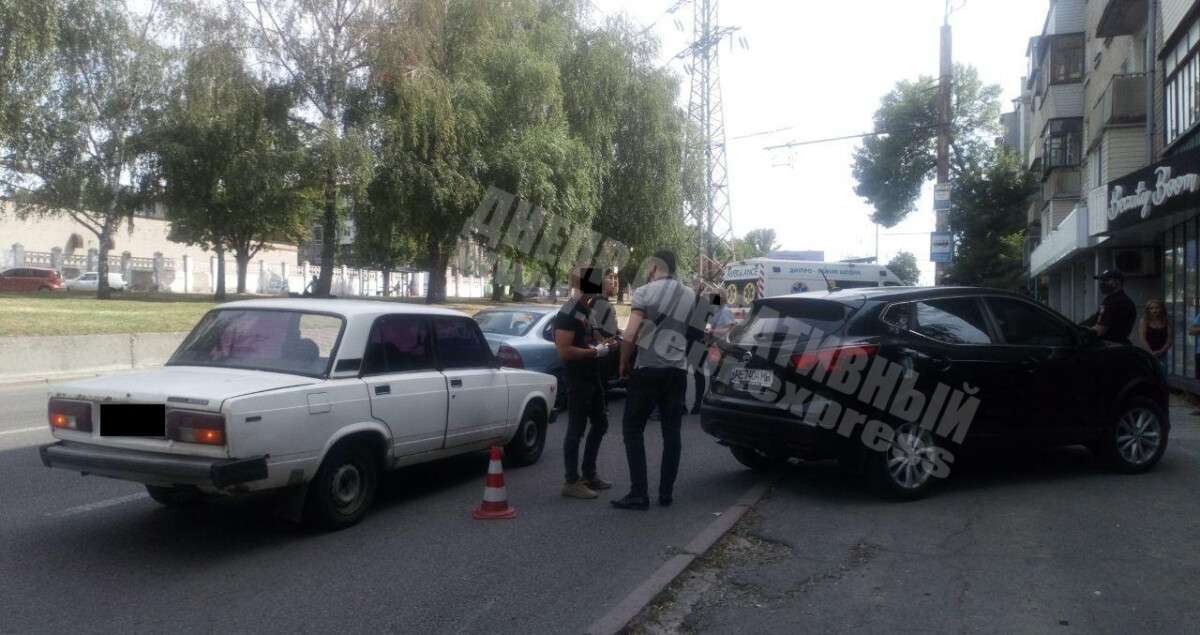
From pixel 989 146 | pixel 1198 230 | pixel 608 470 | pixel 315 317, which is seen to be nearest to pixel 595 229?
pixel 1198 230

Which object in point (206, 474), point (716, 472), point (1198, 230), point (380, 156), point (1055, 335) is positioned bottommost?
point (716, 472)

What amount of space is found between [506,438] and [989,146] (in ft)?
194

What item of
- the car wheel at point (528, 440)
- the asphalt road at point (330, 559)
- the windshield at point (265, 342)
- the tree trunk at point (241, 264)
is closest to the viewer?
the asphalt road at point (330, 559)

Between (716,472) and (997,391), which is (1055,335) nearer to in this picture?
(997,391)

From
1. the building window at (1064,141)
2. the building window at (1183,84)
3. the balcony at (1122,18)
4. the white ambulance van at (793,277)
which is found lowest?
the white ambulance van at (793,277)

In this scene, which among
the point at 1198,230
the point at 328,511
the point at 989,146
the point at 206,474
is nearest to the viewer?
the point at 206,474

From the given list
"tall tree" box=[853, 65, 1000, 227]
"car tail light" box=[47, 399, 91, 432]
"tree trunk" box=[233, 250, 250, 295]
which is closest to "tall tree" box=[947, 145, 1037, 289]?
"tall tree" box=[853, 65, 1000, 227]

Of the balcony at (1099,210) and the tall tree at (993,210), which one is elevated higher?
the tall tree at (993,210)

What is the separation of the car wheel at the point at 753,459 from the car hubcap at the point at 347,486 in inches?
131

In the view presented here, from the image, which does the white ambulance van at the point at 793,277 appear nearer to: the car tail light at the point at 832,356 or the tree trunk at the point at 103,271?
the car tail light at the point at 832,356

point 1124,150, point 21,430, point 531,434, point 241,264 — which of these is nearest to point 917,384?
point 531,434

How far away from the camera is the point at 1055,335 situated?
302 inches

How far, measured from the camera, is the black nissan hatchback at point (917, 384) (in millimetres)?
6824

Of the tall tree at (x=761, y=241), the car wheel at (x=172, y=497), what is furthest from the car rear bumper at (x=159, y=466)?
the tall tree at (x=761, y=241)
